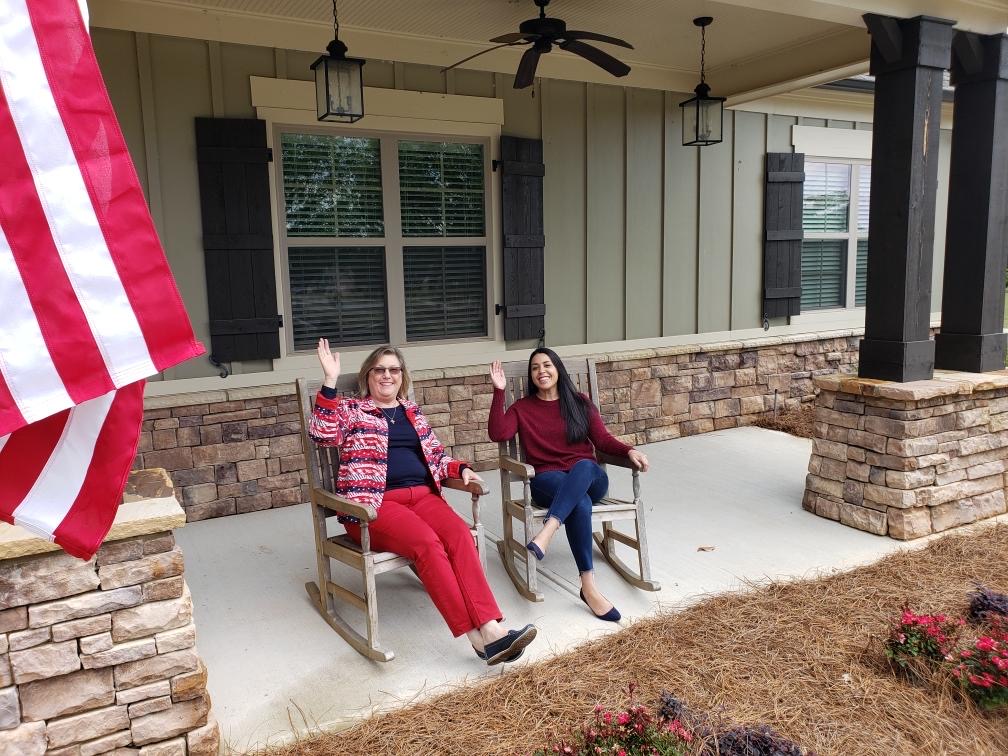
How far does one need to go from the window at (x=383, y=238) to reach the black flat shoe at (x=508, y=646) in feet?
8.71

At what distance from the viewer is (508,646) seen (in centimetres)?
256

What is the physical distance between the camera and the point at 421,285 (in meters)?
5.01

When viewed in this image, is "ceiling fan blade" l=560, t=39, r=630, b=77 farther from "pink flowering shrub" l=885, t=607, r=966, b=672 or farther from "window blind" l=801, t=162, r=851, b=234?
"window blind" l=801, t=162, r=851, b=234

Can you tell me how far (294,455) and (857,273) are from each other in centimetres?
541

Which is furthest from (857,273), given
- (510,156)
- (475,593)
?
(475,593)

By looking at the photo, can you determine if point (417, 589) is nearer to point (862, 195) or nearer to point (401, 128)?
point (401, 128)

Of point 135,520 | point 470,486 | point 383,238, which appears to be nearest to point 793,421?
point 383,238

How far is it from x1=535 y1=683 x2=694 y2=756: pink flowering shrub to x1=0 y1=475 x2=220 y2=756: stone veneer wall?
102 centimetres

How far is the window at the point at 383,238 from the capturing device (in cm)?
459

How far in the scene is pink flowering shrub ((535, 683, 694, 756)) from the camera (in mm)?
1949

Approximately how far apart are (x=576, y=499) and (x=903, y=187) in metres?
2.44

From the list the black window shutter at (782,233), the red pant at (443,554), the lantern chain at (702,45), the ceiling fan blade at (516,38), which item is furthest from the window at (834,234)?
the red pant at (443,554)

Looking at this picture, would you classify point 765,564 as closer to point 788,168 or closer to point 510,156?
point 510,156

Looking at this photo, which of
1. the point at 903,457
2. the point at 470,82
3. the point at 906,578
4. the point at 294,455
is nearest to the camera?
the point at 906,578
